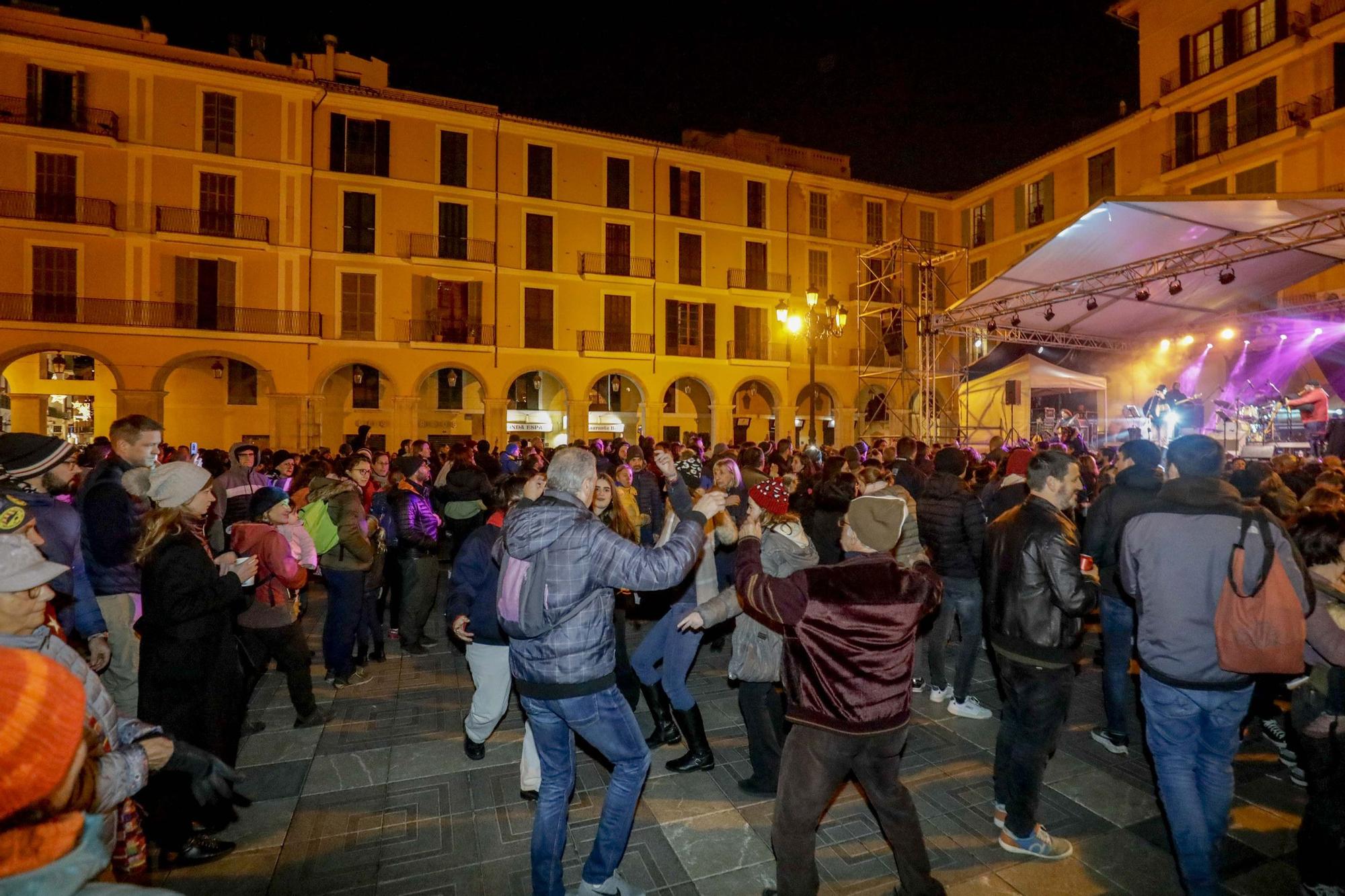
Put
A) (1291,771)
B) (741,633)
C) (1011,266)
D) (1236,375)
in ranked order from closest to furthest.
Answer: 1. (741,633)
2. (1291,771)
3. (1011,266)
4. (1236,375)

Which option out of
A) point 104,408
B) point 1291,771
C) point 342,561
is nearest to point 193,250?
point 104,408

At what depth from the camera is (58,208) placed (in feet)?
60.7

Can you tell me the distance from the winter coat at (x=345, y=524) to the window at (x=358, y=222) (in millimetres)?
19309

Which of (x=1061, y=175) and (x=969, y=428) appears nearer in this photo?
(x=969, y=428)

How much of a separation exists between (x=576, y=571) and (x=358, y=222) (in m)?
22.9

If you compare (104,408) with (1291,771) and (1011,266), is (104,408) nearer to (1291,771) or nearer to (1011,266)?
(1011,266)

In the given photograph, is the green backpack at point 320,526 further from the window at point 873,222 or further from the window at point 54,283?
the window at point 873,222

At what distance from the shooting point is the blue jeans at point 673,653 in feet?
12.7

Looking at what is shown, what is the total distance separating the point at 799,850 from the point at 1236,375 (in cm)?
1863

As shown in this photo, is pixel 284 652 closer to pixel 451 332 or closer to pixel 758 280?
pixel 451 332

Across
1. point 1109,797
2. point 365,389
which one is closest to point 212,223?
point 365,389

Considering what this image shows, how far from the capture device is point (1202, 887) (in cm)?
264

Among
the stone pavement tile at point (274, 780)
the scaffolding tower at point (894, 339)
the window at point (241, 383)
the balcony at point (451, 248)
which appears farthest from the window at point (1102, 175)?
the window at point (241, 383)

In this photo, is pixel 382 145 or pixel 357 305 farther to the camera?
pixel 382 145
